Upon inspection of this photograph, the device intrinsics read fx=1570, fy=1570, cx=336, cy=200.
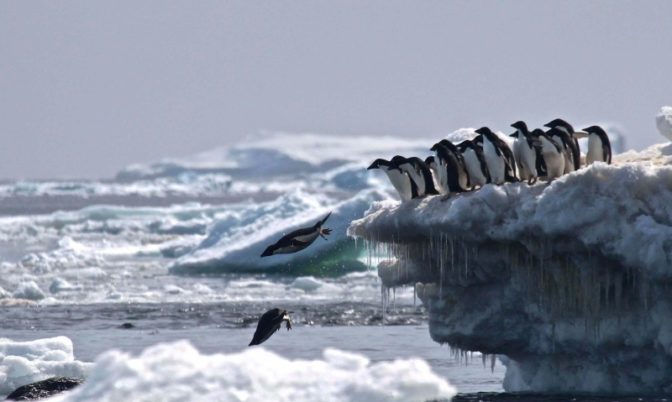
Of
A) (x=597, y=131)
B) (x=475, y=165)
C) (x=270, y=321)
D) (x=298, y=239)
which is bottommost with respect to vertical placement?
(x=270, y=321)

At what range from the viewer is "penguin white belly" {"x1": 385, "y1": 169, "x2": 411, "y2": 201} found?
16.5m

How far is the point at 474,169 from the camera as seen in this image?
15961mm

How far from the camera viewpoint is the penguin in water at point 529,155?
15.8 m

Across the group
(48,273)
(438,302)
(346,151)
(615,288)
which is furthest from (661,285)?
(346,151)

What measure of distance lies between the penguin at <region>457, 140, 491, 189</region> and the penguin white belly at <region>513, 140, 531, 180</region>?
0.39 metres

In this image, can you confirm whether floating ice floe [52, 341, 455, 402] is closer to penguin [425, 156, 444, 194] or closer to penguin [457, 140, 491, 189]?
penguin [457, 140, 491, 189]

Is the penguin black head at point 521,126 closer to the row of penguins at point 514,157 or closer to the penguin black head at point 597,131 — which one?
the row of penguins at point 514,157

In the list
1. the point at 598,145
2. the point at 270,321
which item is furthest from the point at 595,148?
the point at 270,321

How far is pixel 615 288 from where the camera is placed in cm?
1461

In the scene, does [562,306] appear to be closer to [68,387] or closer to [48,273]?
[68,387]

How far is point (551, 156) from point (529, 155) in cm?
24

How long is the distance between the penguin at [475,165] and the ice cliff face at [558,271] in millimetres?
486

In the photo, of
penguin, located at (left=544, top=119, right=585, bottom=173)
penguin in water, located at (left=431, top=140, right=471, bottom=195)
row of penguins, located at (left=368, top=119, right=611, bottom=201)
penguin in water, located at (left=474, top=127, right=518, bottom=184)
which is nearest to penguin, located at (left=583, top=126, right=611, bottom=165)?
row of penguins, located at (left=368, top=119, right=611, bottom=201)

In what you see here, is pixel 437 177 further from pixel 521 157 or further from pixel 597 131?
pixel 597 131
